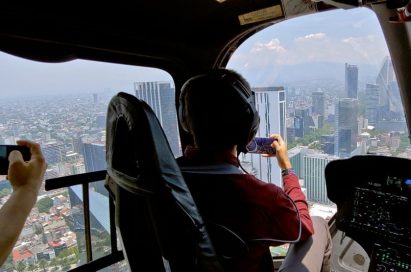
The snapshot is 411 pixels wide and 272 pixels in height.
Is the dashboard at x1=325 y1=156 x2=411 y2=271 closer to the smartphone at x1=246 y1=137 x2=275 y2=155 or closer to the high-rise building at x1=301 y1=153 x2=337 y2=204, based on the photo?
the high-rise building at x1=301 y1=153 x2=337 y2=204

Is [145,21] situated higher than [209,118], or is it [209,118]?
[145,21]

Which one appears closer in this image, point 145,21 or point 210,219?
point 210,219

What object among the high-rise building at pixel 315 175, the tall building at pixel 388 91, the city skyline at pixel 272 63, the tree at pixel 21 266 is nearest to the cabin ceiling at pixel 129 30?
the city skyline at pixel 272 63

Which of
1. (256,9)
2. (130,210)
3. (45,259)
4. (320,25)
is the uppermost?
(256,9)

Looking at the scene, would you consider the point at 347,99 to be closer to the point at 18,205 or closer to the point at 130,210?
the point at 130,210

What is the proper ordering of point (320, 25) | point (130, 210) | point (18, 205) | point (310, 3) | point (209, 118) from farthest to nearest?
point (320, 25) < point (310, 3) < point (209, 118) < point (130, 210) < point (18, 205)

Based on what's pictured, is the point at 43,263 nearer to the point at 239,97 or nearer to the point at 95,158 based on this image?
the point at 95,158

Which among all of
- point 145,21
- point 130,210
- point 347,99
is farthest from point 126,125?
Result: point 347,99

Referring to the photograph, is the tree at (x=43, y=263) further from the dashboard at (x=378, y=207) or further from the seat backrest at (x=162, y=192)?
the dashboard at (x=378, y=207)
